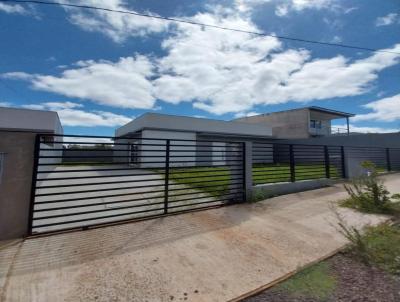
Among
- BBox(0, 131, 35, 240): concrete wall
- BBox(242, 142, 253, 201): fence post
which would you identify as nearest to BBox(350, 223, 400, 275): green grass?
BBox(242, 142, 253, 201): fence post

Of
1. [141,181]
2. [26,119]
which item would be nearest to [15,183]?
[141,181]

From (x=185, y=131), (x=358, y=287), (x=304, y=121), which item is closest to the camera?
(x=358, y=287)

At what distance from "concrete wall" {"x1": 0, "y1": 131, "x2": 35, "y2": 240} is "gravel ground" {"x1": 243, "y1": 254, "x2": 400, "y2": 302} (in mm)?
3668

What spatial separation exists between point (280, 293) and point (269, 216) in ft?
9.15

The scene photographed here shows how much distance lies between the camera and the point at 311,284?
8.57 ft

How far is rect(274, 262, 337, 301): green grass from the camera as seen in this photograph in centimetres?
245

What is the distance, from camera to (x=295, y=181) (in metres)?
7.97

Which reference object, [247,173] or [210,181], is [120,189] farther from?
[247,173]

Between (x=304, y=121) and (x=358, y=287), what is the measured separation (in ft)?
82.1

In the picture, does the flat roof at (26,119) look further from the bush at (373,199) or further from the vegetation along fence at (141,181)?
the bush at (373,199)

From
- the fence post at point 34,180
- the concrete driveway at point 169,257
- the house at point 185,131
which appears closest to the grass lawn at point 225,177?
the concrete driveway at point 169,257

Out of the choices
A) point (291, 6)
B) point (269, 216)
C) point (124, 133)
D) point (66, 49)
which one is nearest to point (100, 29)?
point (66, 49)

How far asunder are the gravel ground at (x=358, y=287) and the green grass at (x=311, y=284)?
0.06 metres

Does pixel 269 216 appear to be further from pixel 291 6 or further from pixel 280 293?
pixel 291 6
